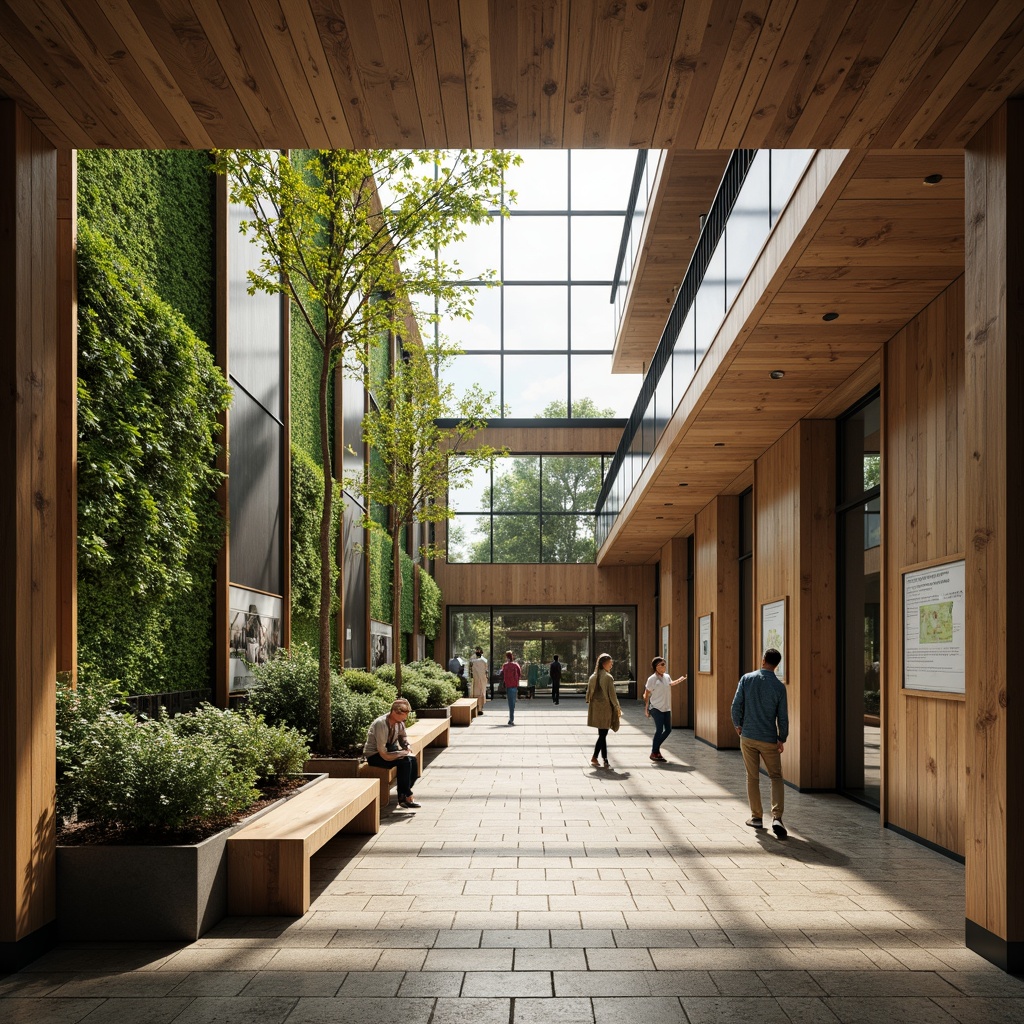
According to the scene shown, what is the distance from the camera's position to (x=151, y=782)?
19.2 feet

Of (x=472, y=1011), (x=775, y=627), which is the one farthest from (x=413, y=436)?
(x=472, y=1011)

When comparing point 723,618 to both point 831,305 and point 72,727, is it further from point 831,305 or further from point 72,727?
point 72,727

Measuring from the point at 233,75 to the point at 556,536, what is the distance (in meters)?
30.2

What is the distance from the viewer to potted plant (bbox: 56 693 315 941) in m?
5.61

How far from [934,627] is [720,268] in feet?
13.0

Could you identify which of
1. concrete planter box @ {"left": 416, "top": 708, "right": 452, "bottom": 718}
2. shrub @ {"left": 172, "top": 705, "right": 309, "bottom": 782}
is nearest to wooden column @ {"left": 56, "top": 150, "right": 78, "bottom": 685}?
shrub @ {"left": 172, "top": 705, "right": 309, "bottom": 782}

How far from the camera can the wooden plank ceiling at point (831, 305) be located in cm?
629

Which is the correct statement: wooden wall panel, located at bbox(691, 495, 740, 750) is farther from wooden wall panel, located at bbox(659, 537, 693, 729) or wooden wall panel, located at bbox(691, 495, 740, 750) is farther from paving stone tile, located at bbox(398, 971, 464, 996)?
paving stone tile, located at bbox(398, 971, 464, 996)

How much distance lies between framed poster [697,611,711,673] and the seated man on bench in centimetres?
879

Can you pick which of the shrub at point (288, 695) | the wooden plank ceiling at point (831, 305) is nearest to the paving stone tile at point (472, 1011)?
the wooden plank ceiling at point (831, 305)

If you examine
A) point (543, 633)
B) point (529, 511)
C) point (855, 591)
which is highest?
point (529, 511)

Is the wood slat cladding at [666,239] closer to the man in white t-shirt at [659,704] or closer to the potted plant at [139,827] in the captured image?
the man in white t-shirt at [659,704]

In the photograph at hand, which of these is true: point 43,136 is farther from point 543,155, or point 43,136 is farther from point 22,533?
point 543,155

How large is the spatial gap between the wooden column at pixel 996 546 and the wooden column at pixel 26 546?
476cm
